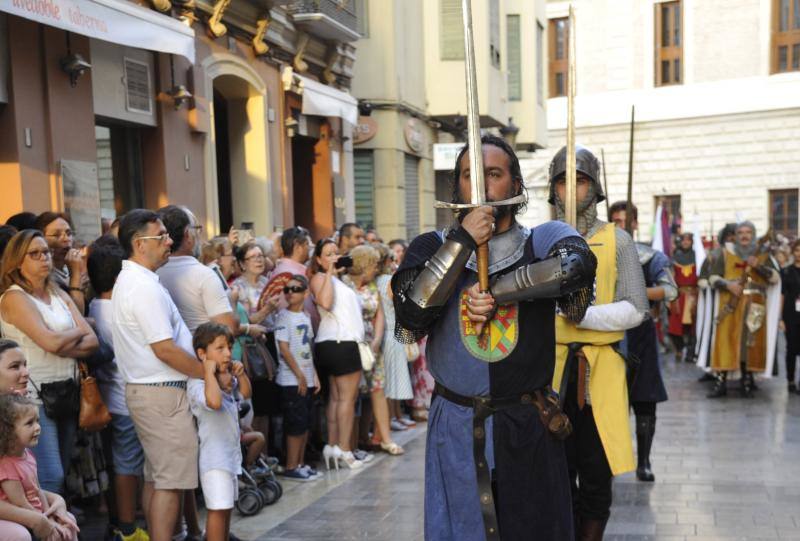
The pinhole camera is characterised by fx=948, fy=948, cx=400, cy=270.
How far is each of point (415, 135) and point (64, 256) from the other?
1345cm

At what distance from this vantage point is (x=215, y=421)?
5113mm

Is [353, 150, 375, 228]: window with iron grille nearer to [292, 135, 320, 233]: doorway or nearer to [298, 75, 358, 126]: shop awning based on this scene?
[292, 135, 320, 233]: doorway

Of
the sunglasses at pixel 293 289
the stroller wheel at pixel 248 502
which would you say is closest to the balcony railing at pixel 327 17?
the sunglasses at pixel 293 289

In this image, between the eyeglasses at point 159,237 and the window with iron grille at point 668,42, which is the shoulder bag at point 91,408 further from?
the window with iron grille at point 668,42

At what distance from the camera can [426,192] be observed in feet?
65.7

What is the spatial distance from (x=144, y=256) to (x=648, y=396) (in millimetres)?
3768

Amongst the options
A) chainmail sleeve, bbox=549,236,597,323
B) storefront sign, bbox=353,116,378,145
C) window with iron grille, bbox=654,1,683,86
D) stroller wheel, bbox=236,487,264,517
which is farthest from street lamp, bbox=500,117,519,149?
chainmail sleeve, bbox=549,236,597,323

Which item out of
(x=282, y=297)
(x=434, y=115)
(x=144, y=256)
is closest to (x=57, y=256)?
(x=144, y=256)

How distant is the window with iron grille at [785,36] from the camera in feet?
105

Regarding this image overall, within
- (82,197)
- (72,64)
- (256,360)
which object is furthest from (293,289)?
(72,64)

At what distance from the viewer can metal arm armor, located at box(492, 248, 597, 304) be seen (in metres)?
2.99

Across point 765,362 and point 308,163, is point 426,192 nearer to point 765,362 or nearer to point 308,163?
point 308,163

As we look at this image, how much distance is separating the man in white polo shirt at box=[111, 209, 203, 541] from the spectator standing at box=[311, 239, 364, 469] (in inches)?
109

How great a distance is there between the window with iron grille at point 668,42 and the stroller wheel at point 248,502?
30660 millimetres
